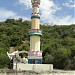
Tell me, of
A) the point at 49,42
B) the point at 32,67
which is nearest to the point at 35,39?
the point at 32,67

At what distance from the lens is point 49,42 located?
Result: 45.9 meters

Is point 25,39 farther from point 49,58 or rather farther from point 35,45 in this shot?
point 35,45

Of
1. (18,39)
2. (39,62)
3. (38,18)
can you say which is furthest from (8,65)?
(18,39)

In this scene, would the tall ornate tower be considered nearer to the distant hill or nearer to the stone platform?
the stone platform

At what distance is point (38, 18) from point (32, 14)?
0.85 m

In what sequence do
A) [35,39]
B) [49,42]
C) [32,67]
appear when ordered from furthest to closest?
[49,42] < [35,39] < [32,67]

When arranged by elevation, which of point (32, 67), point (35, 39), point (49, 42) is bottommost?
point (32, 67)

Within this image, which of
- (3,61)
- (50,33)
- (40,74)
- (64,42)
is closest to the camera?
(40,74)

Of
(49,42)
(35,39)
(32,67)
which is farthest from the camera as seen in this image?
(49,42)

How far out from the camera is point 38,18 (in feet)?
86.1

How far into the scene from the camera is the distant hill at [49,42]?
29.0 meters

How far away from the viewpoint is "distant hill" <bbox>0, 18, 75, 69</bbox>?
29050 millimetres

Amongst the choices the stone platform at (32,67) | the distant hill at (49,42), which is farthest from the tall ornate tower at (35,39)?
the distant hill at (49,42)

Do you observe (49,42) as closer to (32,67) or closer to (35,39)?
(35,39)
